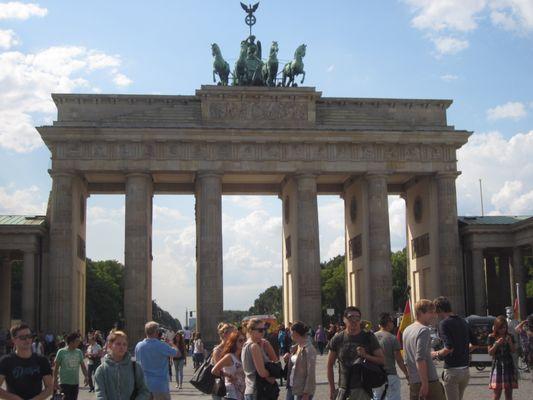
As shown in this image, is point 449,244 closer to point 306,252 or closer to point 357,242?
point 357,242

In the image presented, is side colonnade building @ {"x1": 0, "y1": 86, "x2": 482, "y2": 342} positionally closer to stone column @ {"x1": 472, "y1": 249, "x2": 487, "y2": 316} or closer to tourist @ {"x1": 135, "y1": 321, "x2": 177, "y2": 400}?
stone column @ {"x1": 472, "y1": 249, "x2": 487, "y2": 316}

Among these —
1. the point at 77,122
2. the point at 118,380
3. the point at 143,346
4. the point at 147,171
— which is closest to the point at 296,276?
the point at 147,171

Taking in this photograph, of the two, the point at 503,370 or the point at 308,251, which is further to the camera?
the point at 308,251

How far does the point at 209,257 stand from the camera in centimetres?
6031

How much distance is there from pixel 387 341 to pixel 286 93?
158 feet

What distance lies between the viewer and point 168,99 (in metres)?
62.0

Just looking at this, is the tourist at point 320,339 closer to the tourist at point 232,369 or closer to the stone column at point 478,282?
the stone column at point 478,282

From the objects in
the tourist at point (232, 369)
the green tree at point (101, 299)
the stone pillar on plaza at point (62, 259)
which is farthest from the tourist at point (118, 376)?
the green tree at point (101, 299)

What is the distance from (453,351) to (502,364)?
449 centimetres

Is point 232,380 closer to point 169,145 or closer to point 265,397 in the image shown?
point 265,397

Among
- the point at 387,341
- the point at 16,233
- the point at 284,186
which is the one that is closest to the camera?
the point at 387,341

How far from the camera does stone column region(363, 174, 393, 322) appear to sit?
2395 inches

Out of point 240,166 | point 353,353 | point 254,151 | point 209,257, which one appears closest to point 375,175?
point 254,151

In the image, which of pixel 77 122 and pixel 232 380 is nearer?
pixel 232 380
